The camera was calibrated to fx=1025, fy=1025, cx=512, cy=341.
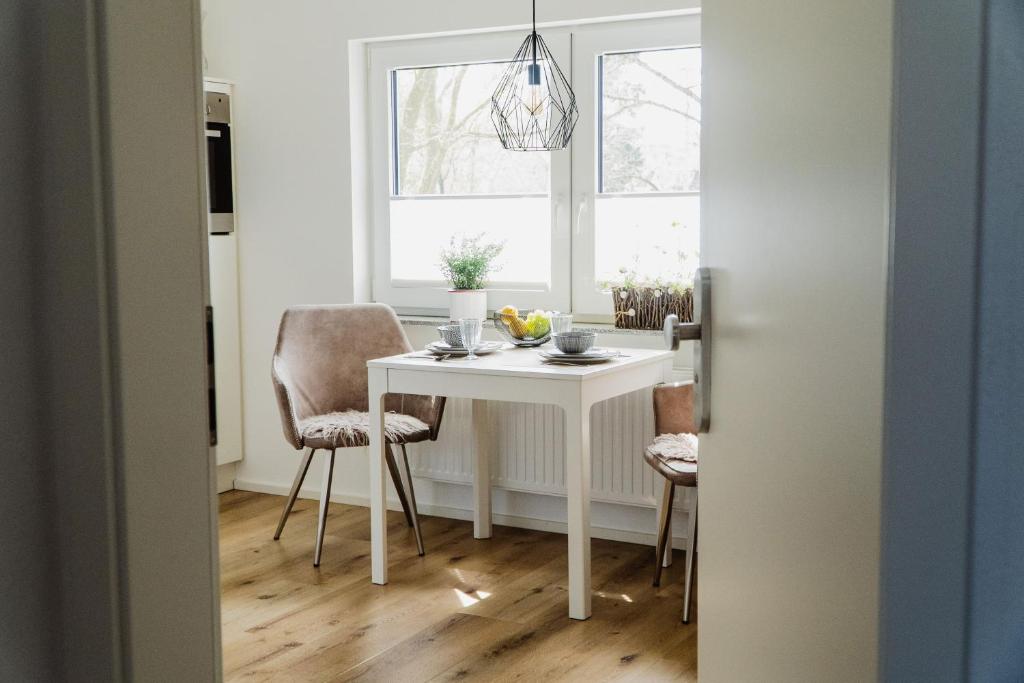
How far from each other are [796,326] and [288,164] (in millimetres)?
4177

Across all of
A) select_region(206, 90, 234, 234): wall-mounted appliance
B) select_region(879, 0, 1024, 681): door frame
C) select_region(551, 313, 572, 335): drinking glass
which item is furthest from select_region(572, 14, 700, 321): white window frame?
select_region(879, 0, 1024, 681): door frame

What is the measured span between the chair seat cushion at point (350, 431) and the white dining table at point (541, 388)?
0.13m

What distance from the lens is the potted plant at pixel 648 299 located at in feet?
12.3

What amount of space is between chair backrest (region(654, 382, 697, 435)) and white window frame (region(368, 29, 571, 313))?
31.5 inches

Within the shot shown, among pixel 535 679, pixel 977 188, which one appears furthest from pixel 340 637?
pixel 977 188

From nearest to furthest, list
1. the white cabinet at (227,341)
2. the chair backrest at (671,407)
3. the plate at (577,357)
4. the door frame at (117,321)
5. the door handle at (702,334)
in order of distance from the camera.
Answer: the door frame at (117,321), the door handle at (702,334), the plate at (577,357), the chair backrest at (671,407), the white cabinet at (227,341)

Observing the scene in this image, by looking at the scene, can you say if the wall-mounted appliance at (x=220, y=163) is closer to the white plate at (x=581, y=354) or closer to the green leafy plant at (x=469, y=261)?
the green leafy plant at (x=469, y=261)

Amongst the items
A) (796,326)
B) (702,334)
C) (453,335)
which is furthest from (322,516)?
(796,326)

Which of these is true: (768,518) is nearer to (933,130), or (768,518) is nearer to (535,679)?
(933,130)

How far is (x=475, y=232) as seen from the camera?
4.45 metres

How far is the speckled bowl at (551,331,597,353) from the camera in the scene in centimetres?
354

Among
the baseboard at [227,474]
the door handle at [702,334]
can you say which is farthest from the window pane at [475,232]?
the door handle at [702,334]

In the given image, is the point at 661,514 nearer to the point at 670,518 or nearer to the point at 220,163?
the point at 670,518

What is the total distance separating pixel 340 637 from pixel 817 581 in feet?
8.52
